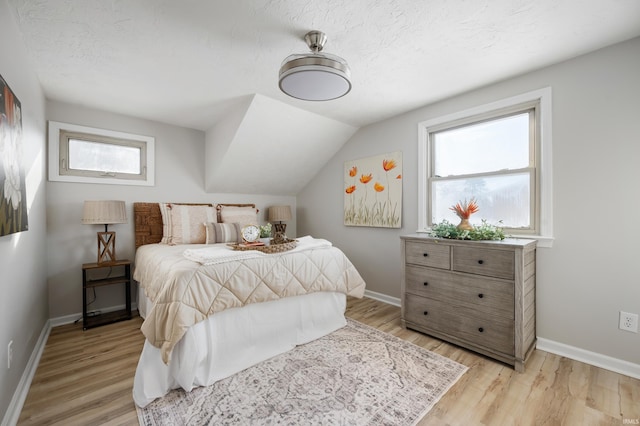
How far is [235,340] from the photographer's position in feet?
6.40

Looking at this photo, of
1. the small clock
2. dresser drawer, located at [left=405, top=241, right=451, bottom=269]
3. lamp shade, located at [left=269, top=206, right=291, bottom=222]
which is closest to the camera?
dresser drawer, located at [left=405, top=241, right=451, bottom=269]

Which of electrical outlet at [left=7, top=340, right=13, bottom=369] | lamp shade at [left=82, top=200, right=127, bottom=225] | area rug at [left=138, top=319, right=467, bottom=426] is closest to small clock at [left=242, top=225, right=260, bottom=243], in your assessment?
area rug at [left=138, top=319, right=467, bottom=426]

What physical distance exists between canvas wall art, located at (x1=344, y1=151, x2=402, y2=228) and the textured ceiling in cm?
96

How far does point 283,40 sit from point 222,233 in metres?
2.07

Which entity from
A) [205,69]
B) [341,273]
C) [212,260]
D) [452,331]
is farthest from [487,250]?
[205,69]

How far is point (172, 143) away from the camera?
3516 mm

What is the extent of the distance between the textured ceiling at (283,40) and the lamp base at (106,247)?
1418mm

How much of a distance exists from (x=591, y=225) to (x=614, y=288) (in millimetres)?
465

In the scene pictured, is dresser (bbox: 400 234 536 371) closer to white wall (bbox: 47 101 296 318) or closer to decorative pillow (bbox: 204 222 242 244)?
decorative pillow (bbox: 204 222 242 244)

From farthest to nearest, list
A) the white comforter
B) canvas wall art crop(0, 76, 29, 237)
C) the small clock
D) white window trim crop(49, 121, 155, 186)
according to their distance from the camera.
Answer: white window trim crop(49, 121, 155, 186)
the small clock
the white comforter
canvas wall art crop(0, 76, 29, 237)

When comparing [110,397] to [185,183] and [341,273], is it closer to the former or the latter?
[341,273]

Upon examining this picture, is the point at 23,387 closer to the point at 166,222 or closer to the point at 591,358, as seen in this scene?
the point at 166,222

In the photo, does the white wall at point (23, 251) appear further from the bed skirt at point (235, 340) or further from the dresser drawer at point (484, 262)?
the dresser drawer at point (484, 262)

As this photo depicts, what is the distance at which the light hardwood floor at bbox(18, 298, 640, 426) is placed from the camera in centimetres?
151
